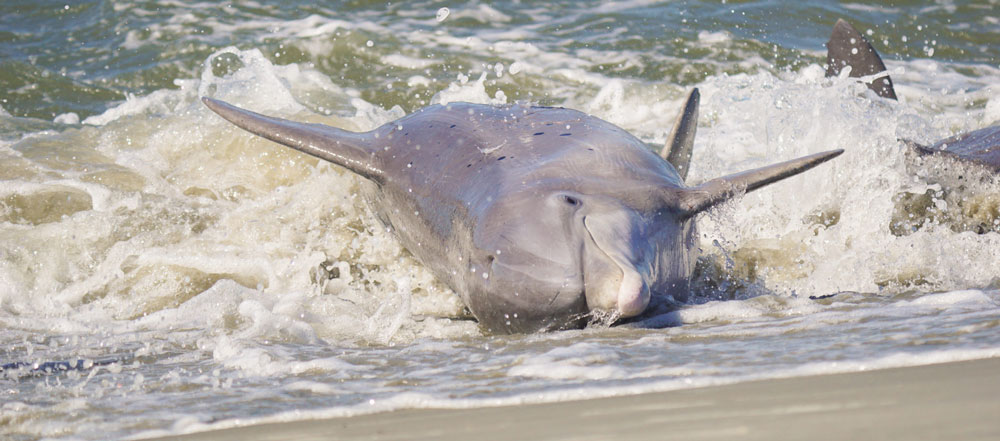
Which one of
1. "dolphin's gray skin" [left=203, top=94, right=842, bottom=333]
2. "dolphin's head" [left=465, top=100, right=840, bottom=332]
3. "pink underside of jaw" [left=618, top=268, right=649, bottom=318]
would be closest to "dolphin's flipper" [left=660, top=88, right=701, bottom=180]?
"dolphin's gray skin" [left=203, top=94, right=842, bottom=333]

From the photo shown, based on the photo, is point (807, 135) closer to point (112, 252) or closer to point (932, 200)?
point (932, 200)

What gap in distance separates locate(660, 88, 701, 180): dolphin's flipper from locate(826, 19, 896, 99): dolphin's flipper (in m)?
2.19

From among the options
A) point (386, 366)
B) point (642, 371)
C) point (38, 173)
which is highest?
point (642, 371)

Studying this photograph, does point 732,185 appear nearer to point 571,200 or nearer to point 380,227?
point 571,200

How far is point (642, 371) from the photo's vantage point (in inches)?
129

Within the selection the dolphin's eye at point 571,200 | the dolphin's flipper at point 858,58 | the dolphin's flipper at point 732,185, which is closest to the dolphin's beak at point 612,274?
the dolphin's eye at point 571,200

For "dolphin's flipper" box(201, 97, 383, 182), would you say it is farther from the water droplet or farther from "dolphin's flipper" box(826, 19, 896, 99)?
the water droplet

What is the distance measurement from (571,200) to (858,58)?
4767 mm

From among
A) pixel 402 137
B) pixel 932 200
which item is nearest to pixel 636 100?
pixel 932 200

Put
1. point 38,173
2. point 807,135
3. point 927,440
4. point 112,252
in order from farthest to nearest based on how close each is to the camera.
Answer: point 38,173 < point 807,135 < point 112,252 < point 927,440

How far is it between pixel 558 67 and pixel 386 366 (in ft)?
27.8

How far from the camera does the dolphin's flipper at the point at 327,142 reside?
18.1ft

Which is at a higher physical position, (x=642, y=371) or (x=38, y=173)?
(x=642, y=371)

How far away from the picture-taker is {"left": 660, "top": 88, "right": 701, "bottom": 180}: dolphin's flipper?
621 cm
